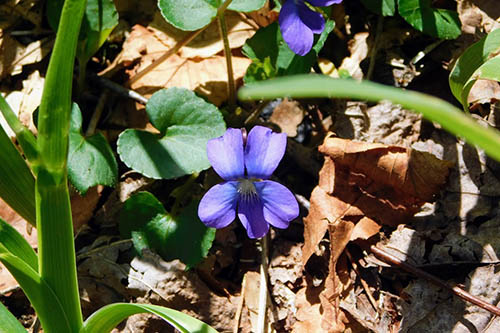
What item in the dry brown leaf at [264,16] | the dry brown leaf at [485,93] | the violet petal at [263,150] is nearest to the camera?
the violet petal at [263,150]

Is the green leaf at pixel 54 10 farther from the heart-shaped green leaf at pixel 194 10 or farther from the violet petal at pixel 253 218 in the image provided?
the violet petal at pixel 253 218

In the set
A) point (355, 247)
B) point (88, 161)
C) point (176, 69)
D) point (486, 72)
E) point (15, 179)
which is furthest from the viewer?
point (176, 69)

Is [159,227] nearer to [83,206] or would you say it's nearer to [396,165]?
[83,206]

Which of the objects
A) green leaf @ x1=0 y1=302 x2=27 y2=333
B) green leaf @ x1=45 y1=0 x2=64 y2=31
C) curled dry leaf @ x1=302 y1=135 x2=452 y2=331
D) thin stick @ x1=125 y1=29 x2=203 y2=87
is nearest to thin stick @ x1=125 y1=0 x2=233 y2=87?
thin stick @ x1=125 y1=29 x2=203 y2=87

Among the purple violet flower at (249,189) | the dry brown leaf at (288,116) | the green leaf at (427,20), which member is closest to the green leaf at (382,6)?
the green leaf at (427,20)

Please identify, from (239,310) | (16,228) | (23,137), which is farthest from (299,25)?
(16,228)

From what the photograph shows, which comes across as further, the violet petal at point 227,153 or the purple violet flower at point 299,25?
the purple violet flower at point 299,25
